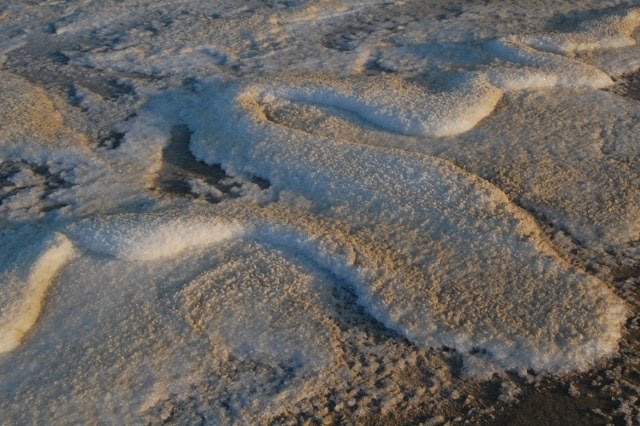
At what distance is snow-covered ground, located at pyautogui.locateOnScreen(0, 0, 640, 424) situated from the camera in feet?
7.63

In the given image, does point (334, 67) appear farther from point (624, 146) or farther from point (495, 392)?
point (495, 392)

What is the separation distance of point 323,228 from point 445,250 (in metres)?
0.50

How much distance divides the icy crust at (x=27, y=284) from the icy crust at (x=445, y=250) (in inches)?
38.3

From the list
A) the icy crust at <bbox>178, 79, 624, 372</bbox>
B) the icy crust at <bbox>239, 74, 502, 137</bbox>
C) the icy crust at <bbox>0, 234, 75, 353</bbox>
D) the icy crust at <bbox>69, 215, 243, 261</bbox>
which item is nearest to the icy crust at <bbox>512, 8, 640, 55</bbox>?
the icy crust at <bbox>239, 74, 502, 137</bbox>

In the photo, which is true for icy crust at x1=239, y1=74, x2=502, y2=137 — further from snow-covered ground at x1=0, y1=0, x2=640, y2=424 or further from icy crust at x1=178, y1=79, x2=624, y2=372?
icy crust at x1=178, y1=79, x2=624, y2=372

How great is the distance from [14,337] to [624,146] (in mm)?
2805

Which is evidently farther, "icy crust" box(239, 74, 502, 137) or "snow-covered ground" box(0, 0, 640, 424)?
"icy crust" box(239, 74, 502, 137)

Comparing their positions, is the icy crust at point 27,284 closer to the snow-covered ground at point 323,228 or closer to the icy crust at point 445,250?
the snow-covered ground at point 323,228

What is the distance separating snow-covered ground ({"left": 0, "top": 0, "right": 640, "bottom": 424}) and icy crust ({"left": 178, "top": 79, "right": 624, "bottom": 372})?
0.03 feet

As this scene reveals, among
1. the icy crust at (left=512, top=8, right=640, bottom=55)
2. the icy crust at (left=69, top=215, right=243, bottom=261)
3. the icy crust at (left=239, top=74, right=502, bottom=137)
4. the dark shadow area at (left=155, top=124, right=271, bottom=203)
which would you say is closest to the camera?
the icy crust at (left=69, top=215, right=243, bottom=261)

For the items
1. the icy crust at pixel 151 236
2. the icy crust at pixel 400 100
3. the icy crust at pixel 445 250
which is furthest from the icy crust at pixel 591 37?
the icy crust at pixel 151 236

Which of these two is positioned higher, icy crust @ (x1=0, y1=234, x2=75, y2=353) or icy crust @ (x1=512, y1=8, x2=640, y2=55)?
Result: icy crust @ (x1=0, y1=234, x2=75, y2=353)

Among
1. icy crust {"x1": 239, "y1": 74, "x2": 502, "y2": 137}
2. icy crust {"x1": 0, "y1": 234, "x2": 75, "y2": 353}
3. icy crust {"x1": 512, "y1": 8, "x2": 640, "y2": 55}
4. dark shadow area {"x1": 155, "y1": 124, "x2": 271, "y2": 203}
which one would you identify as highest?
icy crust {"x1": 0, "y1": 234, "x2": 75, "y2": 353}

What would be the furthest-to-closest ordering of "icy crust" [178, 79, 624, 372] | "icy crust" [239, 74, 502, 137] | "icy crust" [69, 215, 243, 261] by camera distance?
"icy crust" [239, 74, 502, 137] → "icy crust" [69, 215, 243, 261] → "icy crust" [178, 79, 624, 372]
